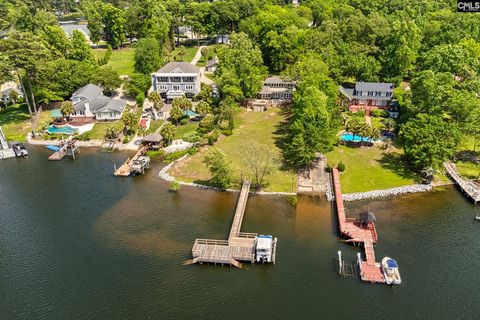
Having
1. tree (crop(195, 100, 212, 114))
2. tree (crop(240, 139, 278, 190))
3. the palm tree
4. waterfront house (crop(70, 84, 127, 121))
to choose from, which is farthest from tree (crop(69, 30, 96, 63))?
tree (crop(240, 139, 278, 190))

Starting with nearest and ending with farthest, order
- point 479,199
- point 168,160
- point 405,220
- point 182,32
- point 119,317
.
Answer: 1. point 119,317
2. point 405,220
3. point 479,199
4. point 168,160
5. point 182,32

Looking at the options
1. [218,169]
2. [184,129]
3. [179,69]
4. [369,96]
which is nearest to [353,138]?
[369,96]

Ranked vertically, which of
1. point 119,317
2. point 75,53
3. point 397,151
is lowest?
point 119,317

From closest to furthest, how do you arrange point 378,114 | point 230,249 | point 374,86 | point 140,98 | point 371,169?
point 230,249 → point 371,169 → point 378,114 → point 374,86 → point 140,98

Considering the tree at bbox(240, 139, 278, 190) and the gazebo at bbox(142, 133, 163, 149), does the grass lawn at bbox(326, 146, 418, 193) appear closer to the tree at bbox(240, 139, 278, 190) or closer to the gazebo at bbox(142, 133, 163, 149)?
the tree at bbox(240, 139, 278, 190)

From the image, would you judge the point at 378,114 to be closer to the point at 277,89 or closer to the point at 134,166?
the point at 277,89

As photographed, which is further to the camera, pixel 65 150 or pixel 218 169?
pixel 65 150

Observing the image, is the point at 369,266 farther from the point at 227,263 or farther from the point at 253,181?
the point at 253,181

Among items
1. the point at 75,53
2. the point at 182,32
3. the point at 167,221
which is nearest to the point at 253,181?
the point at 167,221
